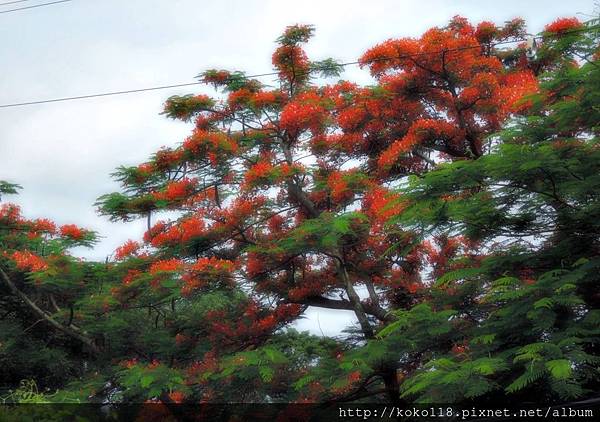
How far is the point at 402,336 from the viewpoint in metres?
6.73

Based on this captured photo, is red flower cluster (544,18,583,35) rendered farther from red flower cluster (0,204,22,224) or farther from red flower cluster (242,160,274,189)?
red flower cluster (0,204,22,224)

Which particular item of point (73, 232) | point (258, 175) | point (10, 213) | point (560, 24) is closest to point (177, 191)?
point (258, 175)

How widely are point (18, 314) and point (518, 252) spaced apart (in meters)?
9.59

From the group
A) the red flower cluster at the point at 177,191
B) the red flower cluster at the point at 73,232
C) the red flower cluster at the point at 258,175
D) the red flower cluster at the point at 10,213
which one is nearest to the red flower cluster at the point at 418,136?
the red flower cluster at the point at 258,175

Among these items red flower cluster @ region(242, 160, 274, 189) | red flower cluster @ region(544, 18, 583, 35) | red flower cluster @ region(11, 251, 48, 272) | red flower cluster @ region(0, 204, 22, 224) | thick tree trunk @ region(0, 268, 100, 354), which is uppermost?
red flower cluster @ region(544, 18, 583, 35)

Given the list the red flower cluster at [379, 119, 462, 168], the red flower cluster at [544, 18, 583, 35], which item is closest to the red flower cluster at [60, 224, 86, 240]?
the red flower cluster at [379, 119, 462, 168]

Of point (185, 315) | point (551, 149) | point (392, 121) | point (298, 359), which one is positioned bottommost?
point (298, 359)

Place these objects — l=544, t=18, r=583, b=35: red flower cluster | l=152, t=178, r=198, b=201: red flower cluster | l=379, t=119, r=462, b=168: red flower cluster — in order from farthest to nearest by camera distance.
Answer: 1. l=152, t=178, r=198, b=201: red flower cluster
2. l=379, t=119, r=462, b=168: red flower cluster
3. l=544, t=18, r=583, b=35: red flower cluster

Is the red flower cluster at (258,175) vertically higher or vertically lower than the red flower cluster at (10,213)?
lower

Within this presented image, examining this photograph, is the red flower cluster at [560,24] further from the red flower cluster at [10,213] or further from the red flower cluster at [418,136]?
the red flower cluster at [10,213]

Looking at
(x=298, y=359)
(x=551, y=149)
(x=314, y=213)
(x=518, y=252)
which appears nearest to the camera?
(x=551, y=149)

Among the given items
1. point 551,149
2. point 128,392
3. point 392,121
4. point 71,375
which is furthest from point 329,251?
point 71,375

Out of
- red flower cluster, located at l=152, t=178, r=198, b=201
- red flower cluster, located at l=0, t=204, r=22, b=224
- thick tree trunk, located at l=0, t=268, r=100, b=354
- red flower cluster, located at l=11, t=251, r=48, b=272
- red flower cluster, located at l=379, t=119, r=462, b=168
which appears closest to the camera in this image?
red flower cluster, located at l=379, t=119, r=462, b=168

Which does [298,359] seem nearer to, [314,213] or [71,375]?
[314,213]
